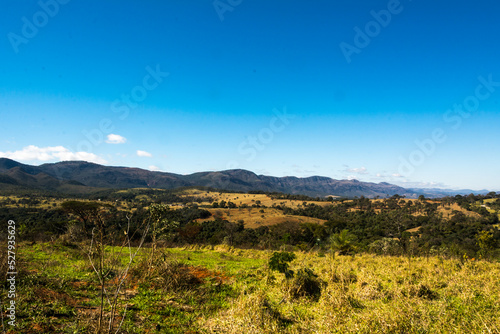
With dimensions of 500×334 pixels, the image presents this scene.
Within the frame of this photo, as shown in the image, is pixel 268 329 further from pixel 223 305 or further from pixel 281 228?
pixel 281 228

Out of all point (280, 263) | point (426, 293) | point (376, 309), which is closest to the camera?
point (376, 309)

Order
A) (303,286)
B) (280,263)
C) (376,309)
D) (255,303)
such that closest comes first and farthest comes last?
(376,309) → (255,303) → (303,286) → (280,263)

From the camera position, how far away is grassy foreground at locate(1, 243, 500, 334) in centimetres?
472

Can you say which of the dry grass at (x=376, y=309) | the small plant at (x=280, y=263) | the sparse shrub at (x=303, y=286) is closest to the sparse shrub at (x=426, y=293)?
the dry grass at (x=376, y=309)

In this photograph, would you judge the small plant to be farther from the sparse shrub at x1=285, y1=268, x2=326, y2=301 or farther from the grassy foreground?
the sparse shrub at x1=285, y1=268, x2=326, y2=301

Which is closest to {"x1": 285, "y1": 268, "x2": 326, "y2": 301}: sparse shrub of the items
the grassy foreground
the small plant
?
the grassy foreground

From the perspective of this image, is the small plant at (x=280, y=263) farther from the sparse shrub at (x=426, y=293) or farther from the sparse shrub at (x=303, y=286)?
the sparse shrub at (x=426, y=293)

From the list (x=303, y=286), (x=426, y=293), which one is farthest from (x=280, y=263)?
(x=426, y=293)

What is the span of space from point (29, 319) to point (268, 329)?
481cm

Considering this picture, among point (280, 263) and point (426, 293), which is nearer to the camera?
point (426, 293)

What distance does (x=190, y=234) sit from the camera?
37.3m

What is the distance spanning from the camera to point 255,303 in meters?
5.57

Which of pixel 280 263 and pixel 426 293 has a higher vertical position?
pixel 280 263

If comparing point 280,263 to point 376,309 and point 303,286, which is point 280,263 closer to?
point 303,286
